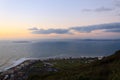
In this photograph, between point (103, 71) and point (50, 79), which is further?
point (50, 79)

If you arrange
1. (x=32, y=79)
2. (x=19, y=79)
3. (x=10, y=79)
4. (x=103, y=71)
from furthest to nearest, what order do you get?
1. (x=10, y=79)
2. (x=19, y=79)
3. (x=32, y=79)
4. (x=103, y=71)

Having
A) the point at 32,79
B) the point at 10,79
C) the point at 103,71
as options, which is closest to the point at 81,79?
the point at 103,71

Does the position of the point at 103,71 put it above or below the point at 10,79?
above

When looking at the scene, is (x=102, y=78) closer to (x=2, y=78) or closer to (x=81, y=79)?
(x=81, y=79)

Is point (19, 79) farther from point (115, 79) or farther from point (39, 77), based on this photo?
point (115, 79)

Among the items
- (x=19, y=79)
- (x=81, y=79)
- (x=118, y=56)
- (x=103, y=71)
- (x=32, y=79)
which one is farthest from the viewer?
(x=19, y=79)

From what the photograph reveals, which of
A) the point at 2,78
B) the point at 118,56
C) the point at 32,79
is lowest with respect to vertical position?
the point at 2,78

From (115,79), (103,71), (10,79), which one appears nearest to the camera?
(115,79)

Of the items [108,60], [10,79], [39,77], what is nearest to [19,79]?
[10,79]

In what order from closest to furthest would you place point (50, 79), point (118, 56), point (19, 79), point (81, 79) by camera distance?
point (81, 79) < point (50, 79) < point (118, 56) < point (19, 79)
